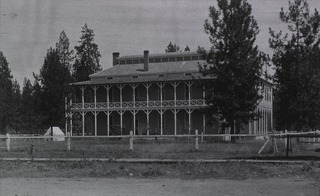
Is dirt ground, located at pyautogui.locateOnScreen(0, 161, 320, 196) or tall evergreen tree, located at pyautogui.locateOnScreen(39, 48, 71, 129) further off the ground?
tall evergreen tree, located at pyautogui.locateOnScreen(39, 48, 71, 129)

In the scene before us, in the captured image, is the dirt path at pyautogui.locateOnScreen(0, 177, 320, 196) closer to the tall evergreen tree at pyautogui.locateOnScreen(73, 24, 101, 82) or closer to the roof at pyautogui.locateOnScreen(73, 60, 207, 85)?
the roof at pyautogui.locateOnScreen(73, 60, 207, 85)

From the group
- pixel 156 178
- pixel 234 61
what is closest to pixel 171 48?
pixel 234 61

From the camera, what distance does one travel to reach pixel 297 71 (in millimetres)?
22922

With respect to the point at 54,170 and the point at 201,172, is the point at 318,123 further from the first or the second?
the point at 54,170

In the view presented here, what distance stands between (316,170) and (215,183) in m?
4.07

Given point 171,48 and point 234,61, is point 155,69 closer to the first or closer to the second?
point 234,61

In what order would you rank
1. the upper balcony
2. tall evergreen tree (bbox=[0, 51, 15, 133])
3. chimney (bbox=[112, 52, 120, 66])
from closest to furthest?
the upper balcony, tall evergreen tree (bbox=[0, 51, 15, 133]), chimney (bbox=[112, 52, 120, 66])

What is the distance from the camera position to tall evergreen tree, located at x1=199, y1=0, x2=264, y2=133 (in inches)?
1330

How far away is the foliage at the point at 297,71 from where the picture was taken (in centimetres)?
2191

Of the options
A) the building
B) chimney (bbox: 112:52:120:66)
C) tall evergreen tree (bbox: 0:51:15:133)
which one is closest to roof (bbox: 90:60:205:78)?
the building

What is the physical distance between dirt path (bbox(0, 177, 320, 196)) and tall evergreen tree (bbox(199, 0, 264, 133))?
21.7 m

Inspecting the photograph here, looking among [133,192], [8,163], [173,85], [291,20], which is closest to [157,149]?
[8,163]

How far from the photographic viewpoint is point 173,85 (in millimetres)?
45156

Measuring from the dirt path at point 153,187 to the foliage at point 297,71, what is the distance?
10.3m
